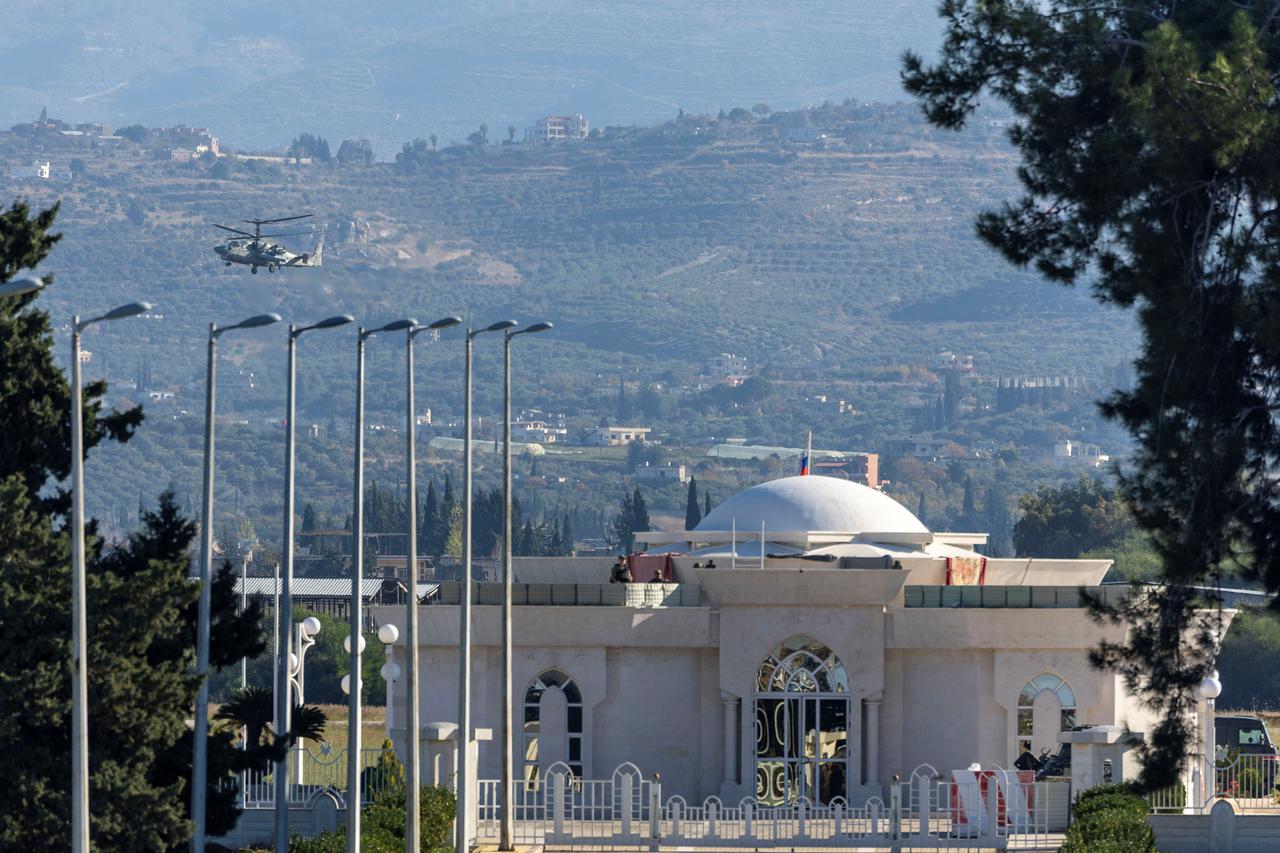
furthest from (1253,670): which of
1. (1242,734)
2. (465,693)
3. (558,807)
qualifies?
(465,693)

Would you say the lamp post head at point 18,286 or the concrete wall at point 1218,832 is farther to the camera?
the concrete wall at point 1218,832

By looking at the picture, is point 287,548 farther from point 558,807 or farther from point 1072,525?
point 1072,525

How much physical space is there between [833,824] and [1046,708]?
760 cm

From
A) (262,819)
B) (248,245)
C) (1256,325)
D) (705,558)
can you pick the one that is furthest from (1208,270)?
(248,245)

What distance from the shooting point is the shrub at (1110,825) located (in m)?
30.2

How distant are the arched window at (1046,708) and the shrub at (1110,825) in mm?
8425

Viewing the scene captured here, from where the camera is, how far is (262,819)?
3597 cm

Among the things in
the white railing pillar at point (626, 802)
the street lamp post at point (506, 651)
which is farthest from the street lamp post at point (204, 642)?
the white railing pillar at point (626, 802)

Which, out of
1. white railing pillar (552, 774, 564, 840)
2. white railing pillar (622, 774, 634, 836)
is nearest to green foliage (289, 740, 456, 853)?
white railing pillar (552, 774, 564, 840)

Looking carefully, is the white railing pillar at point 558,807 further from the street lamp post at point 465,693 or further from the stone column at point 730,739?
the stone column at point 730,739

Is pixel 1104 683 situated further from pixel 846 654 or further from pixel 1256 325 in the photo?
pixel 1256 325

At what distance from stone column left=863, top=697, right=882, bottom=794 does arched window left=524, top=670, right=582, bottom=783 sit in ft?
16.7

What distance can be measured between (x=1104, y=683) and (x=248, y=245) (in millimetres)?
81449

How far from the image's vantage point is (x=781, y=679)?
142 feet
